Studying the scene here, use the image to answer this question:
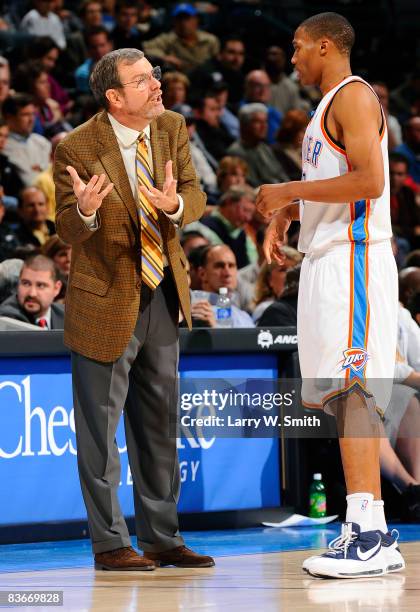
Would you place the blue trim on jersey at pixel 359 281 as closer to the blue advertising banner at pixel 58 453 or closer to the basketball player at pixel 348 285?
the basketball player at pixel 348 285

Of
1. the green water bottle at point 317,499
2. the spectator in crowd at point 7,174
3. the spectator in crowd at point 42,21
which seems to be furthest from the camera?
the spectator in crowd at point 42,21

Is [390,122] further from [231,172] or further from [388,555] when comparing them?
[388,555]

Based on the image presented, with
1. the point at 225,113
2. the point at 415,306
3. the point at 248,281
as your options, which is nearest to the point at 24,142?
the point at 248,281

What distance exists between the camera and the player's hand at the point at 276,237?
5309 mm

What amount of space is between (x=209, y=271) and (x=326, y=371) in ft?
12.3

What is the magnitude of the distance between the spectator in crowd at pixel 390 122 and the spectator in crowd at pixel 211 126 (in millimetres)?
1971

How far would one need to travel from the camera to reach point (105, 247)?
5.27 meters

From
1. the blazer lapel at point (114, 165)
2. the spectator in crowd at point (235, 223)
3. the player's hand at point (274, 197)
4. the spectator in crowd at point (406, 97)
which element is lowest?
the player's hand at point (274, 197)

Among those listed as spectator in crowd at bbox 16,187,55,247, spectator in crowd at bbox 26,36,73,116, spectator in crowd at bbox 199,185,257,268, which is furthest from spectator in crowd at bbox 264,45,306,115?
spectator in crowd at bbox 16,187,55,247

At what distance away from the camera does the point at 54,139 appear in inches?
437

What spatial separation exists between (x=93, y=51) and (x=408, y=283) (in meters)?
5.99

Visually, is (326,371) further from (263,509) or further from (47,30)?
(47,30)

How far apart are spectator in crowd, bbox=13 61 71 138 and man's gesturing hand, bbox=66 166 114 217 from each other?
6928mm

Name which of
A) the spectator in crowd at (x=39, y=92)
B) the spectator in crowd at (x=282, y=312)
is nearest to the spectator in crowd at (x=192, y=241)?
the spectator in crowd at (x=282, y=312)
